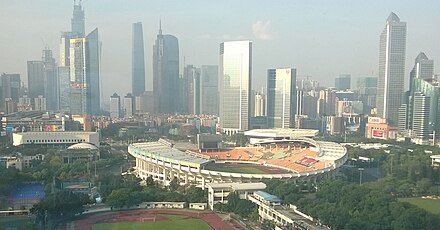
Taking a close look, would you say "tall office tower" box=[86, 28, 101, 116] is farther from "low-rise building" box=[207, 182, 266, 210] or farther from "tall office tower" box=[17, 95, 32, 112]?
"low-rise building" box=[207, 182, 266, 210]

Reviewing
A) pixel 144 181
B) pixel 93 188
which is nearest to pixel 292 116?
pixel 144 181

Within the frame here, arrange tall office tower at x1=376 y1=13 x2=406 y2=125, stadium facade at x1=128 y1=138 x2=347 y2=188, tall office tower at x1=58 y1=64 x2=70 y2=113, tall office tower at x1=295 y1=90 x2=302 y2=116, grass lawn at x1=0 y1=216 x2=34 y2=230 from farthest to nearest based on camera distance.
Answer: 1. tall office tower at x1=295 y1=90 x2=302 y2=116
2. tall office tower at x1=376 y1=13 x2=406 y2=125
3. tall office tower at x1=58 y1=64 x2=70 y2=113
4. stadium facade at x1=128 y1=138 x2=347 y2=188
5. grass lawn at x1=0 y1=216 x2=34 y2=230

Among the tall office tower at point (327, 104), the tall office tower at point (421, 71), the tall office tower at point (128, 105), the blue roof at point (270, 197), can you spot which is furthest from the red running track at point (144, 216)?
the tall office tower at point (327, 104)

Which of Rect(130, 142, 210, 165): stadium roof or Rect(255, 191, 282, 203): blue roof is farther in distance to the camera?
Rect(130, 142, 210, 165): stadium roof

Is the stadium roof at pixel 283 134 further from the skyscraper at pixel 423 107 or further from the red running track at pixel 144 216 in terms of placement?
the red running track at pixel 144 216

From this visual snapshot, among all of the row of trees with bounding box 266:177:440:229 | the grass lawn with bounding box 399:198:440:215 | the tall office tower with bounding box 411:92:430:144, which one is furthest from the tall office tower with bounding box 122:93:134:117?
A: the tall office tower with bounding box 411:92:430:144

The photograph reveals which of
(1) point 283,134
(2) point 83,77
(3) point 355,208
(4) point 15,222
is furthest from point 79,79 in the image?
(3) point 355,208
